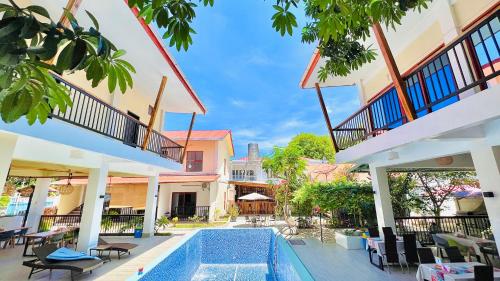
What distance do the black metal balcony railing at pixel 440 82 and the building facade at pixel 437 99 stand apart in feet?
0.07

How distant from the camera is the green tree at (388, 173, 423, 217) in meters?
15.1

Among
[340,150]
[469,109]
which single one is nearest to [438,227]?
[340,150]

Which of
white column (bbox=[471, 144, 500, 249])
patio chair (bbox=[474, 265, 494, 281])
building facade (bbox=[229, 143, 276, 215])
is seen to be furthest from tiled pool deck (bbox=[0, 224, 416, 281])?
building facade (bbox=[229, 143, 276, 215])

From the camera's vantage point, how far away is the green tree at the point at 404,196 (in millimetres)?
15080

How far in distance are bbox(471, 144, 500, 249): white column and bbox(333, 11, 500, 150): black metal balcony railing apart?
160 centimetres

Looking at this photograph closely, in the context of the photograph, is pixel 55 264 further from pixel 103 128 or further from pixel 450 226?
pixel 450 226

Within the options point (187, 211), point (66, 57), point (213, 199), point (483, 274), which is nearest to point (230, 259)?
point (483, 274)

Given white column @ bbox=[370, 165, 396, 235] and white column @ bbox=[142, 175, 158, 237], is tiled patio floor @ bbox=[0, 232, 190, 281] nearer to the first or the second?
white column @ bbox=[142, 175, 158, 237]

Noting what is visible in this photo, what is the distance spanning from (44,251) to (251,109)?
41.2m

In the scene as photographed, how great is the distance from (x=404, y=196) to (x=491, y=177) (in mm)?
11013

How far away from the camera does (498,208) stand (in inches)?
217

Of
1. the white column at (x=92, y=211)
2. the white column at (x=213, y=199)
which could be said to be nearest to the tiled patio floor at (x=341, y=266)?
the white column at (x=92, y=211)

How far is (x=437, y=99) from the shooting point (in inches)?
205

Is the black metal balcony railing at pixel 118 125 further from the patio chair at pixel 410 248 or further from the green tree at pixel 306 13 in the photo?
the patio chair at pixel 410 248
